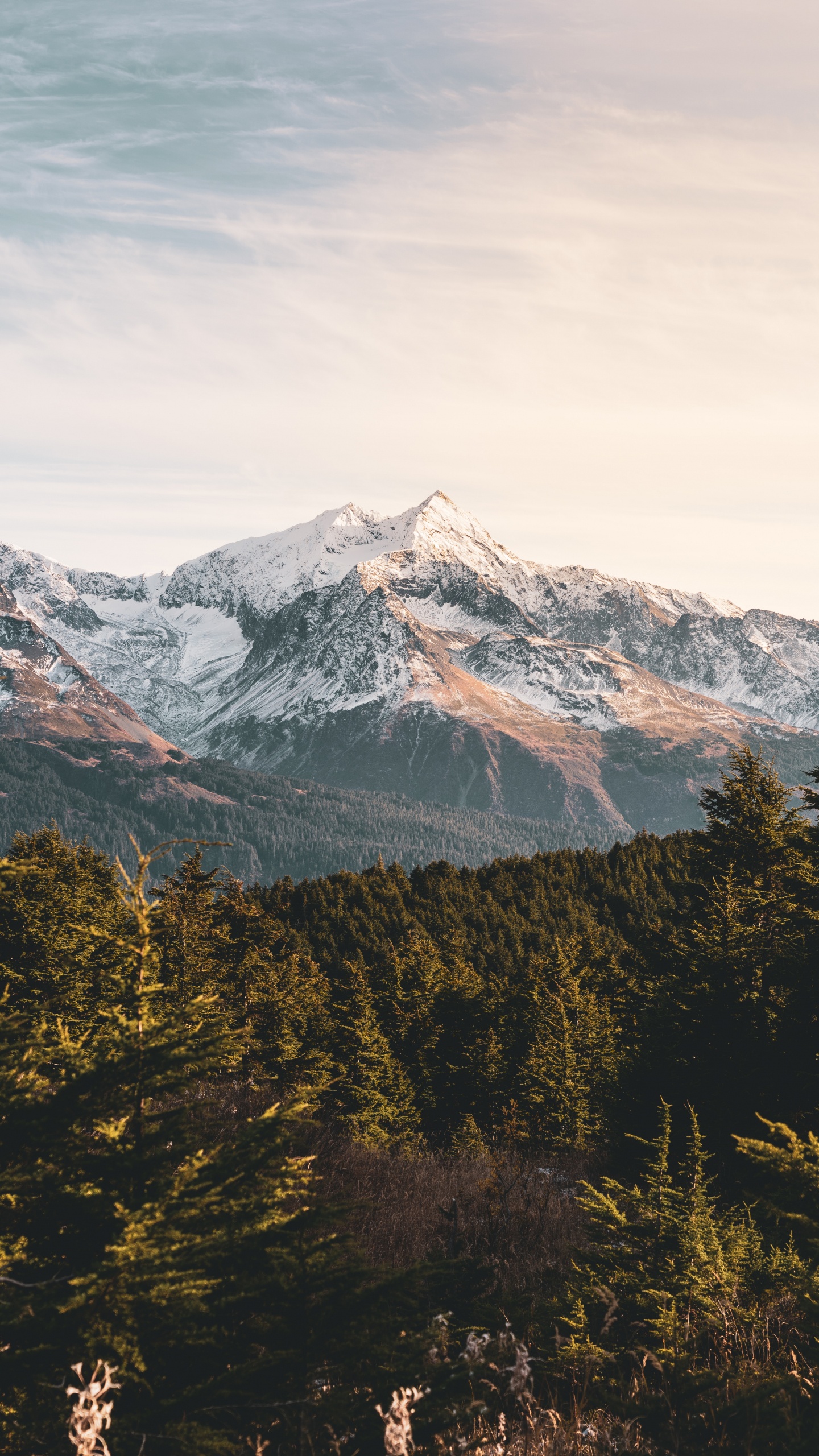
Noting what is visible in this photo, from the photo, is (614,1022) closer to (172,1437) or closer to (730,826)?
(730,826)

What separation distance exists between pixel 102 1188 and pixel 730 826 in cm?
2295

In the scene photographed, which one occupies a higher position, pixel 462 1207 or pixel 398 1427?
pixel 398 1427

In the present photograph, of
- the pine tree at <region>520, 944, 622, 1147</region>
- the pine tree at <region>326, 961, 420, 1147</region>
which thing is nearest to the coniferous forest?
the pine tree at <region>520, 944, 622, 1147</region>

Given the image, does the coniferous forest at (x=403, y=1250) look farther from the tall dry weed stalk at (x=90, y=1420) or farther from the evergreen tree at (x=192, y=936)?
the evergreen tree at (x=192, y=936)

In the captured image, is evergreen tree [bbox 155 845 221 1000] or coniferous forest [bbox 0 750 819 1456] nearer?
coniferous forest [bbox 0 750 819 1456]

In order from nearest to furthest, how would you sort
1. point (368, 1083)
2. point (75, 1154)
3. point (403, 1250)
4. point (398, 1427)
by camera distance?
1. point (398, 1427)
2. point (75, 1154)
3. point (403, 1250)
4. point (368, 1083)

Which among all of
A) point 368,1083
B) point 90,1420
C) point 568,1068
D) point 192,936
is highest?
point 90,1420

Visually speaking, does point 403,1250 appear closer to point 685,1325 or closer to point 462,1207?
point 462,1207

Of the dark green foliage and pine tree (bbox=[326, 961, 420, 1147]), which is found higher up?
the dark green foliage

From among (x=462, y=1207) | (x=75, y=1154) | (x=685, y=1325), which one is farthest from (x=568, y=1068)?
(x=75, y=1154)

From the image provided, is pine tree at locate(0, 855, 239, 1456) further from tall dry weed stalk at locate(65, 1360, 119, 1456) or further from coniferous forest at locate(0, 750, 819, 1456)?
tall dry weed stalk at locate(65, 1360, 119, 1456)

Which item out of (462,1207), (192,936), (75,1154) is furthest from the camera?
(192,936)

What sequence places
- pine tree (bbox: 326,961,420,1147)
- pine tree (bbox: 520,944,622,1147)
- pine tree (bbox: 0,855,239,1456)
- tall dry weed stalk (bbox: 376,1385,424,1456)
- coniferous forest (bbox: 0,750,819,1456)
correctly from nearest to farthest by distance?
tall dry weed stalk (bbox: 376,1385,424,1456) < pine tree (bbox: 0,855,239,1456) < coniferous forest (bbox: 0,750,819,1456) < pine tree (bbox: 520,944,622,1147) < pine tree (bbox: 326,961,420,1147)

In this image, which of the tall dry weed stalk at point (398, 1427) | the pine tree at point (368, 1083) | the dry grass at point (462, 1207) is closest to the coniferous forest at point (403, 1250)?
the tall dry weed stalk at point (398, 1427)
